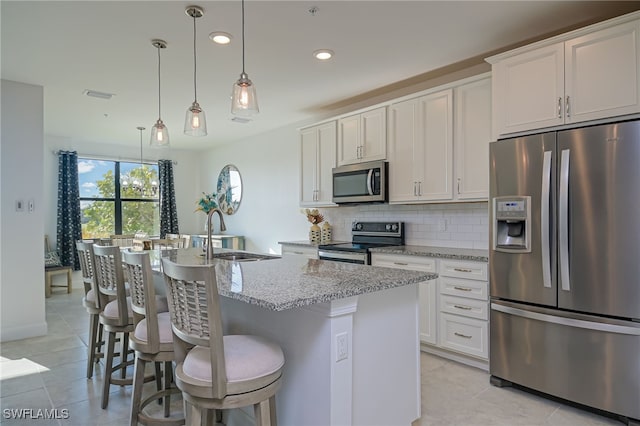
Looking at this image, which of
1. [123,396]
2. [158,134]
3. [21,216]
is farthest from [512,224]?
[21,216]

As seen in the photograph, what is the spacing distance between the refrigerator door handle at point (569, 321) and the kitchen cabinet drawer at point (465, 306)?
0.79ft

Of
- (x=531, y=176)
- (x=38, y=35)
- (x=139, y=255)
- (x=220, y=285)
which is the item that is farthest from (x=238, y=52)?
(x=531, y=176)

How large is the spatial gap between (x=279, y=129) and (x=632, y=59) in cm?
453

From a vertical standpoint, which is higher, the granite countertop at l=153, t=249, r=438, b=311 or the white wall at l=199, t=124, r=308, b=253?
the white wall at l=199, t=124, r=308, b=253

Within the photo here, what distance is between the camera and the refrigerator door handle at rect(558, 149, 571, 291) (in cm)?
235

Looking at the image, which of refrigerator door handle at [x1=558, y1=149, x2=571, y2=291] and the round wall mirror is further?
the round wall mirror

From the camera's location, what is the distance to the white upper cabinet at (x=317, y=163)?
4.61 meters

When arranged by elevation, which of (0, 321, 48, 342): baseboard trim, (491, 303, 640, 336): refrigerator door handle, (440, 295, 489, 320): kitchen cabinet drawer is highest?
(491, 303, 640, 336): refrigerator door handle

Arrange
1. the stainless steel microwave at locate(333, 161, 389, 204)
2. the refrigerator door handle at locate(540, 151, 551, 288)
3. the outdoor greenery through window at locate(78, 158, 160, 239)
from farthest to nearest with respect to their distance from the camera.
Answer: the outdoor greenery through window at locate(78, 158, 160, 239)
the stainless steel microwave at locate(333, 161, 389, 204)
the refrigerator door handle at locate(540, 151, 551, 288)

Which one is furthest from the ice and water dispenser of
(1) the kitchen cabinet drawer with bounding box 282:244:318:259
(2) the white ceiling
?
(1) the kitchen cabinet drawer with bounding box 282:244:318:259

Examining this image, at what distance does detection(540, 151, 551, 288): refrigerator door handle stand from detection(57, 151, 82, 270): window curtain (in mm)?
6785

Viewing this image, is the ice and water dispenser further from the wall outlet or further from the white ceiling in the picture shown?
the wall outlet

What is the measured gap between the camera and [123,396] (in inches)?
102

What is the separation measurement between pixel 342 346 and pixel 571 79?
228 centimetres
